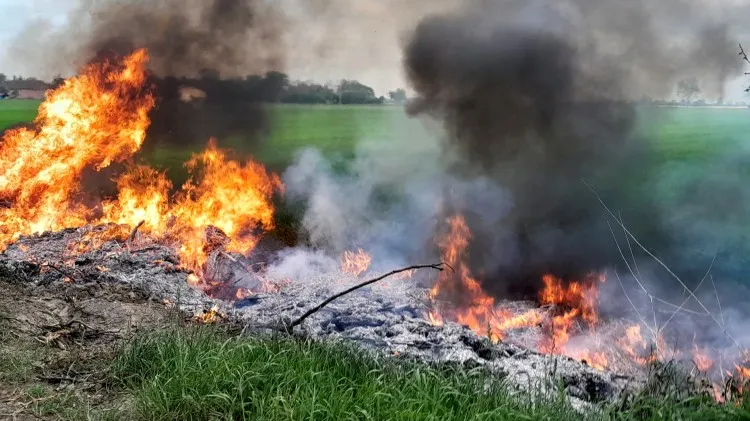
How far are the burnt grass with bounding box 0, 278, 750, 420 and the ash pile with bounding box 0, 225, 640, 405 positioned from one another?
487mm

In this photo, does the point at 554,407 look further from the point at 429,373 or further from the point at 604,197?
the point at 604,197

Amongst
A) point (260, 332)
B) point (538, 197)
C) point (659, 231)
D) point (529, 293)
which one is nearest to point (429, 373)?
point (260, 332)

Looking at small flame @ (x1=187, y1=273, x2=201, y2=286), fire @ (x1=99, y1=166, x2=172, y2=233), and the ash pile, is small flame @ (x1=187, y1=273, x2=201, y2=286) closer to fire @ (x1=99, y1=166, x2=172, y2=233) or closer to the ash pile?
the ash pile

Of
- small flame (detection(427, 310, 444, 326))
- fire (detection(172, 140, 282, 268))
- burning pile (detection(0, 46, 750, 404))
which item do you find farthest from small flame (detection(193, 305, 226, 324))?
fire (detection(172, 140, 282, 268))

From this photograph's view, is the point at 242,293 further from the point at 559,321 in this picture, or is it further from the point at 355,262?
the point at 559,321

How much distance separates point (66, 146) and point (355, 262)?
6.05 meters

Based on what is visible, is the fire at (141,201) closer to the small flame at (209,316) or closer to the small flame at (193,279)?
the small flame at (193,279)

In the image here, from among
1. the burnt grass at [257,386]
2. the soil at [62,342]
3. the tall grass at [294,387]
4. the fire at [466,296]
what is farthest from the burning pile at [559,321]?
the soil at [62,342]

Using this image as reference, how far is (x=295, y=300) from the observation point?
7113 mm

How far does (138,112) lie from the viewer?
11.3 meters

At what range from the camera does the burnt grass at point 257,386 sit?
139 inches

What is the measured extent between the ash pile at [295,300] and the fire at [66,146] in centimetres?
101

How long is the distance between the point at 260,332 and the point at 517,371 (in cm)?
257

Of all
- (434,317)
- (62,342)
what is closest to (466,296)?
(434,317)
